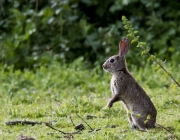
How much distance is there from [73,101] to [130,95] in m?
1.42

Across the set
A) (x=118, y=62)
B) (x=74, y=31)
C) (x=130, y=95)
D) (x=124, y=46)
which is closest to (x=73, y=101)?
(x=118, y=62)

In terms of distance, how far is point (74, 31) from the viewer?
1345cm

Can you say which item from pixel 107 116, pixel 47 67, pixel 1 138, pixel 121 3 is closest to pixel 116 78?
pixel 107 116

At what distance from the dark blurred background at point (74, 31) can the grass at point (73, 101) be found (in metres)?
0.73

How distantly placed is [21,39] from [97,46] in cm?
155

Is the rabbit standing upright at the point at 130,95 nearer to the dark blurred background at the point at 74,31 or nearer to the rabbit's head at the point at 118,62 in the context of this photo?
the rabbit's head at the point at 118,62

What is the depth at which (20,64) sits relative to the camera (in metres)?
12.9

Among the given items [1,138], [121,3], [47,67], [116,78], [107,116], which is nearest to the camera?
[1,138]

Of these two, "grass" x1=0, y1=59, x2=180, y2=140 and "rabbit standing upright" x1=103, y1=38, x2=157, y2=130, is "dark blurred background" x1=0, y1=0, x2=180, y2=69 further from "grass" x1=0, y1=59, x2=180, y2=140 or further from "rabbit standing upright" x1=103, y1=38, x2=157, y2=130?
"rabbit standing upright" x1=103, y1=38, x2=157, y2=130

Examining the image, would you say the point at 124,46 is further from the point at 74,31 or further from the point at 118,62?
the point at 74,31

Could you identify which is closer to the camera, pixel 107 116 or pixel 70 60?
pixel 107 116

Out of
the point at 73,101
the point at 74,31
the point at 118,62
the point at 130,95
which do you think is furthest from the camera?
the point at 74,31

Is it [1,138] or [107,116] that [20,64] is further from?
[1,138]

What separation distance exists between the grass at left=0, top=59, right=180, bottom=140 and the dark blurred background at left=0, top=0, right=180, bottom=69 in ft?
2.41
